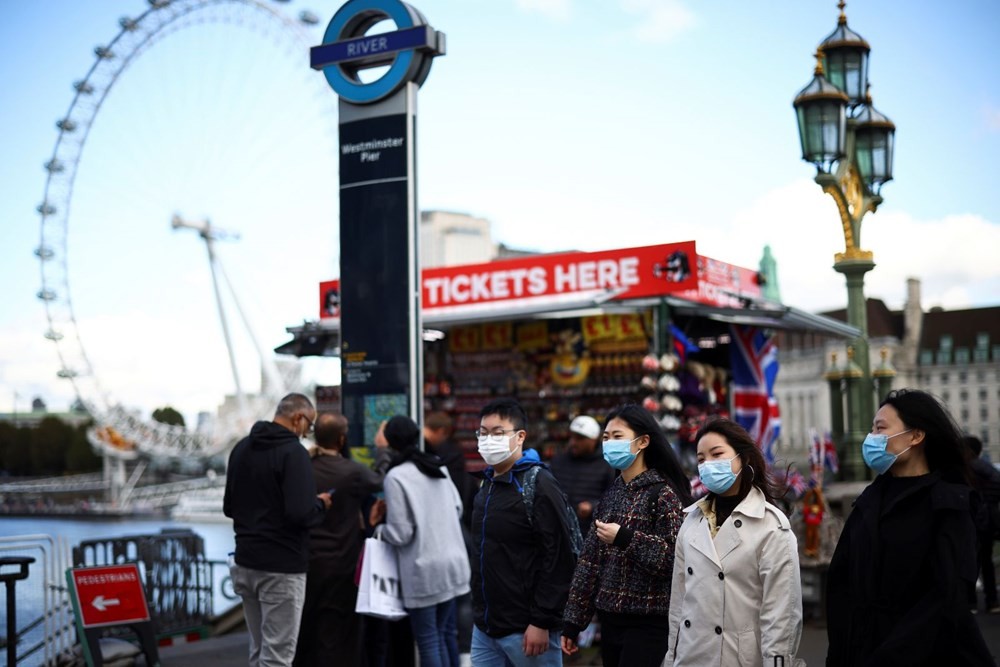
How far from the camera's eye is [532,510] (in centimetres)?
507

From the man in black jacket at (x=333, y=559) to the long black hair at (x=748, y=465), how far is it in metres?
3.15

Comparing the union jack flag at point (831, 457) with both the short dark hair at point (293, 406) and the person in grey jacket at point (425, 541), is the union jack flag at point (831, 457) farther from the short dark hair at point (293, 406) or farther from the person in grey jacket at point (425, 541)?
the short dark hair at point (293, 406)

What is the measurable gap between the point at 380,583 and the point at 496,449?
1515mm

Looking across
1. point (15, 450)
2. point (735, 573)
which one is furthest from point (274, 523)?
point (15, 450)

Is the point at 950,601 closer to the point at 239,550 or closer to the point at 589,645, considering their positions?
the point at 239,550

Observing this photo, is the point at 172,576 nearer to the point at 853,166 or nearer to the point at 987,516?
the point at 987,516

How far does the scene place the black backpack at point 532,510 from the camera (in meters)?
5.05

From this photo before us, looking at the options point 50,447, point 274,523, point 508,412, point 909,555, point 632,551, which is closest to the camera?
point 909,555

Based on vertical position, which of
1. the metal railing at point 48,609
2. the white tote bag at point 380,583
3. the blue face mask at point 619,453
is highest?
the blue face mask at point 619,453

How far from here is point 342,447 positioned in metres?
7.06

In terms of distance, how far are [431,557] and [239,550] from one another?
1022 millimetres

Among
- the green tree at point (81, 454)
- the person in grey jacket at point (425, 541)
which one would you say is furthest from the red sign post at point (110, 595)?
the green tree at point (81, 454)

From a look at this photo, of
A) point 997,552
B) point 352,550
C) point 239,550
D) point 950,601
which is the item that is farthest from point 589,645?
point 997,552

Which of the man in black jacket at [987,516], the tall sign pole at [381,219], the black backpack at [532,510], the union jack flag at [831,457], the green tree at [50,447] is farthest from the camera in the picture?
the green tree at [50,447]
